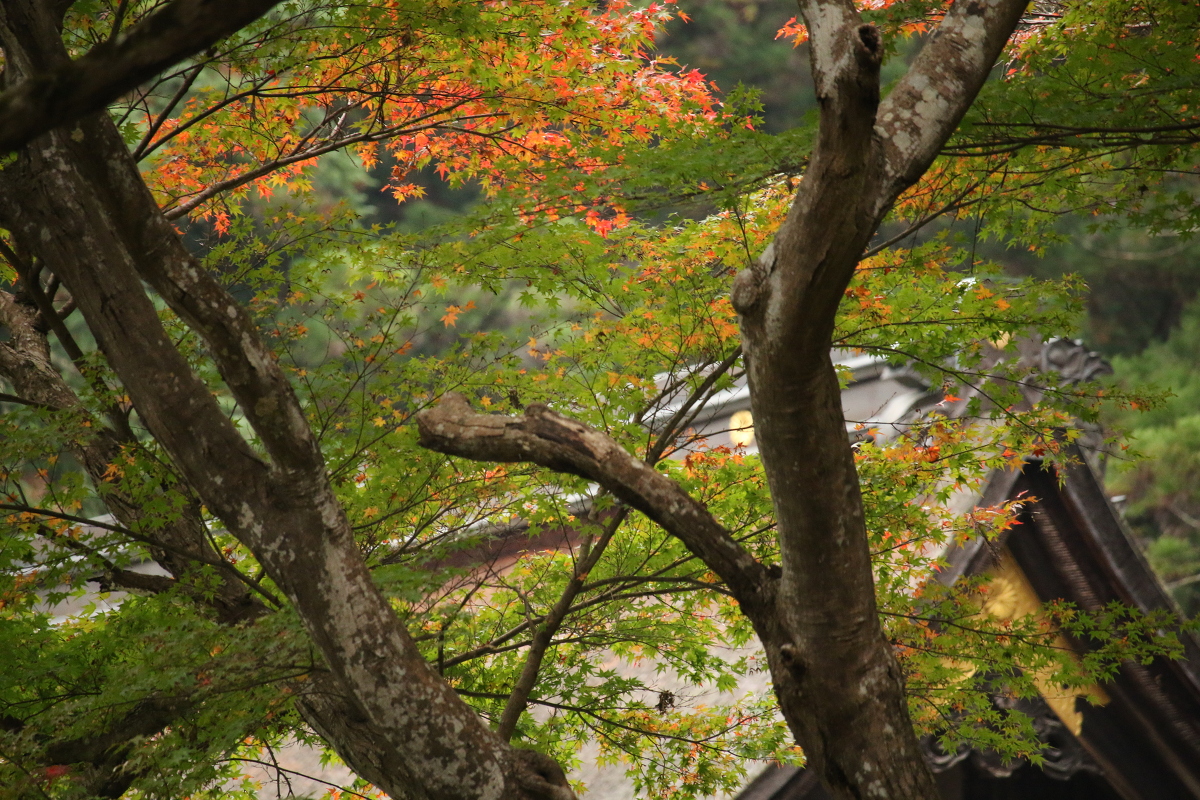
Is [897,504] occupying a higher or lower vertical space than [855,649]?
higher

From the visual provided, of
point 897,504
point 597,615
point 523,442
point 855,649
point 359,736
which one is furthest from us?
point 597,615

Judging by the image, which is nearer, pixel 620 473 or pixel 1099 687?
pixel 620 473

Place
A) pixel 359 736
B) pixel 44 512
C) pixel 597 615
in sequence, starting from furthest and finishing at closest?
pixel 597 615 < pixel 359 736 < pixel 44 512

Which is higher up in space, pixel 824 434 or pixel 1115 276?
pixel 1115 276

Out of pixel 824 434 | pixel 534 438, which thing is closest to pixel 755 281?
pixel 824 434

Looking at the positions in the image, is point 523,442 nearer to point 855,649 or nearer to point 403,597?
point 403,597

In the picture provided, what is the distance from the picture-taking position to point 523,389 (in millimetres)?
4379

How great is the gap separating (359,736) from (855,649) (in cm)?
201

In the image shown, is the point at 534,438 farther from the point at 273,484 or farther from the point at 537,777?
the point at 537,777

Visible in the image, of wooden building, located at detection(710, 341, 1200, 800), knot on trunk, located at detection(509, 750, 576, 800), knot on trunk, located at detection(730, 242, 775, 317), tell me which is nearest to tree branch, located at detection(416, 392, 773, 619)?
knot on trunk, located at detection(730, 242, 775, 317)

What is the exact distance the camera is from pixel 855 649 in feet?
9.07

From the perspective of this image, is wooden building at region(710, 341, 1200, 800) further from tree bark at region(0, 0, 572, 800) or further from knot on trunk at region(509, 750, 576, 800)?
tree bark at region(0, 0, 572, 800)

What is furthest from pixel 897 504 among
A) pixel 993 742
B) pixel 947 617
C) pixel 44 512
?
pixel 44 512

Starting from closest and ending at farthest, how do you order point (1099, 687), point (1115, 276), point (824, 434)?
point (824, 434)
point (1099, 687)
point (1115, 276)
